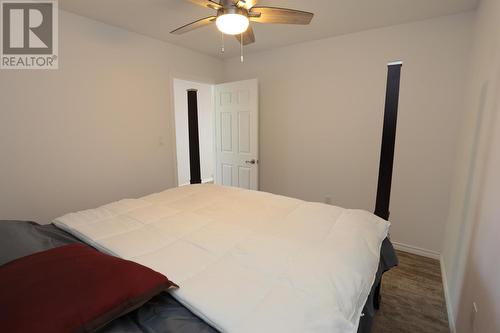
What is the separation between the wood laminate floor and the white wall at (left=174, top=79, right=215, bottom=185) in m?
3.81

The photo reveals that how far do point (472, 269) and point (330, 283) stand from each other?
1.05m

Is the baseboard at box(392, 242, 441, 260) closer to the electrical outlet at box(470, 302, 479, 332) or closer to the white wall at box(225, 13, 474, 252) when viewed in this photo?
the white wall at box(225, 13, 474, 252)

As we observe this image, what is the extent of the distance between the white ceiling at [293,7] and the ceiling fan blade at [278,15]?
0.47 m

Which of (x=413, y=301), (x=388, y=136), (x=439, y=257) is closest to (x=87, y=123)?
(x=388, y=136)

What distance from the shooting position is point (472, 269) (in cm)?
138

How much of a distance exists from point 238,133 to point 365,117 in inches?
67.1

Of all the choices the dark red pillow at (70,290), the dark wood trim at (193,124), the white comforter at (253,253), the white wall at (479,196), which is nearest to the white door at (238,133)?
the dark wood trim at (193,124)

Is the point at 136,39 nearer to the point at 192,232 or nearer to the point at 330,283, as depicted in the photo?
the point at 192,232

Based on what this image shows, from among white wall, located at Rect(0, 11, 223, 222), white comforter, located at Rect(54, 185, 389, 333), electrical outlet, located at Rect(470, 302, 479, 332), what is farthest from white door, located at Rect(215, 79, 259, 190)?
electrical outlet, located at Rect(470, 302, 479, 332)

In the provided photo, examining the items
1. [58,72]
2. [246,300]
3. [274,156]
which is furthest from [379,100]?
[58,72]

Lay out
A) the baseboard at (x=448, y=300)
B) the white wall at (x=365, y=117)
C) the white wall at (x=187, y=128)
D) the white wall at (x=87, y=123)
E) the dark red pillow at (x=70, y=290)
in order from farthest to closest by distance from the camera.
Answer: the white wall at (x=187, y=128) < the white wall at (x=365, y=117) < the white wall at (x=87, y=123) < the baseboard at (x=448, y=300) < the dark red pillow at (x=70, y=290)

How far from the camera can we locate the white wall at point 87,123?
2061 millimetres

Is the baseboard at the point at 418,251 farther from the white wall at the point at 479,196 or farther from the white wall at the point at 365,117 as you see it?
the white wall at the point at 479,196

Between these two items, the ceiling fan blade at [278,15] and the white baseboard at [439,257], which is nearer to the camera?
the ceiling fan blade at [278,15]
